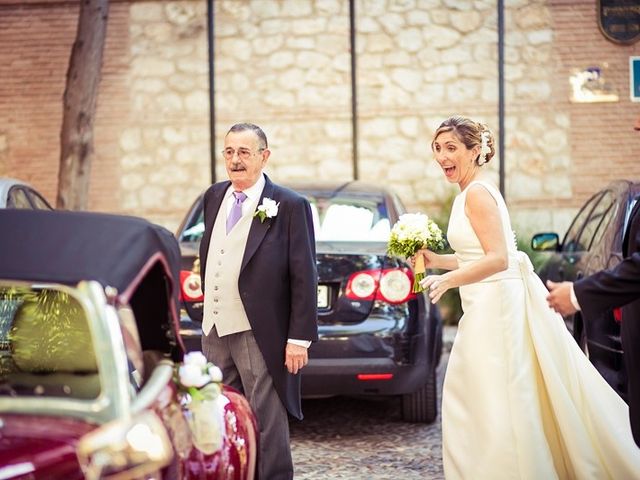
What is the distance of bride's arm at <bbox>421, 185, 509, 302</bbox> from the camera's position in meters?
5.64

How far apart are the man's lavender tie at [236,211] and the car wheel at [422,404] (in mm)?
2800

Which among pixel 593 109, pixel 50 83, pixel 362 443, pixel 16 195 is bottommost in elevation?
pixel 362 443

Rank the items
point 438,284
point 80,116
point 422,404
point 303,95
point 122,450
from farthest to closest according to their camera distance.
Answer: point 303,95, point 80,116, point 422,404, point 438,284, point 122,450

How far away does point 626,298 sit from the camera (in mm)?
4707

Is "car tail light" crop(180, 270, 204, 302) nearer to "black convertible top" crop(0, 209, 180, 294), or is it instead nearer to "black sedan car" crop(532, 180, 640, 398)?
"black sedan car" crop(532, 180, 640, 398)

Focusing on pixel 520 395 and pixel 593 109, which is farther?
pixel 593 109

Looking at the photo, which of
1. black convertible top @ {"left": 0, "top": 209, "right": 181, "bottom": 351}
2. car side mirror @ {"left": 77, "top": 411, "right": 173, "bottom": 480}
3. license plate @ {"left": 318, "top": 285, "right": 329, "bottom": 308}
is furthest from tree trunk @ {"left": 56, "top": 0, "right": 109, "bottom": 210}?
car side mirror @ {"left": 77, "top": 411, "right": 173, "bottom": 480}

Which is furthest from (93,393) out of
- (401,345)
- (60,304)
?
(401,345)

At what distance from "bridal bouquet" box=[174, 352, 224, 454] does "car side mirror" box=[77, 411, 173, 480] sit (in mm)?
604

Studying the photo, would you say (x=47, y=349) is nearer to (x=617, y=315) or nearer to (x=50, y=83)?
(x=617, y=315)

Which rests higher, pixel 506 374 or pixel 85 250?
pixel 85 250

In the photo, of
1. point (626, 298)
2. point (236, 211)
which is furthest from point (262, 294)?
point (626, 298)

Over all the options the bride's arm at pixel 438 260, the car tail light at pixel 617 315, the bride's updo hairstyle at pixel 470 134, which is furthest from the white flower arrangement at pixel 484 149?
the car tail light at pixel 617 315

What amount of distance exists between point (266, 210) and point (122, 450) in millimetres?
2694
